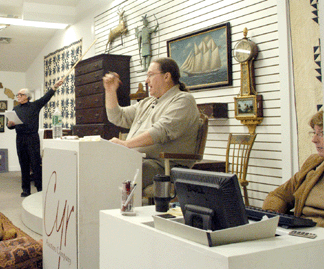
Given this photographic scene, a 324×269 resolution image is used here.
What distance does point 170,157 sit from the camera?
2.73 metres

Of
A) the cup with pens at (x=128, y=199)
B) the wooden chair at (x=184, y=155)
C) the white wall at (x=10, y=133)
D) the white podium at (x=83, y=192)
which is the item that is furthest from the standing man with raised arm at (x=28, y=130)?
the white wall at (x=10, y=133)

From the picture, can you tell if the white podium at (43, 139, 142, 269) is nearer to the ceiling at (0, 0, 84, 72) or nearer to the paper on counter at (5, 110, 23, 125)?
the paper on counter at (5, 110, 23, 125)

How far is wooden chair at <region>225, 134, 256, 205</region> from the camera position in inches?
161

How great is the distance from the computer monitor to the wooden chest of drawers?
5011 millimetres

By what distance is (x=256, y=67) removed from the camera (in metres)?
4.23

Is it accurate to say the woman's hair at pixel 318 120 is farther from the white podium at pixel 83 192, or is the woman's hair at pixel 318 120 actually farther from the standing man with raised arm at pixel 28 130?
the standing man with raised arm at pixel 28 130

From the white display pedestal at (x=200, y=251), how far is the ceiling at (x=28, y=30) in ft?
25.2

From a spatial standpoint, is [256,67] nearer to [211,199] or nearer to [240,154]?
[240,154]

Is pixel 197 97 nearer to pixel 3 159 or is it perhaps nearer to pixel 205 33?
pixel 205 33

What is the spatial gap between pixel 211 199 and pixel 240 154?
3457 mm

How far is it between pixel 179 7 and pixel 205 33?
0.82 meters

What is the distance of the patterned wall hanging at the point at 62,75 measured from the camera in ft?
28.1

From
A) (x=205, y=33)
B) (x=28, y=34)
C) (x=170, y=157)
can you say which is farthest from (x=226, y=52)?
(x=28, y=34)

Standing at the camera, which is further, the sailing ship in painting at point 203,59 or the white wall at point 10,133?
the white wall at point 10,133
